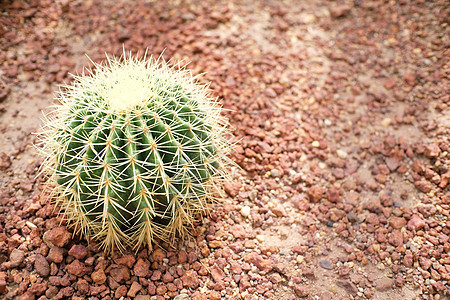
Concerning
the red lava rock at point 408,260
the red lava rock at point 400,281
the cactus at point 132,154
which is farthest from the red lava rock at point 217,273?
the red lava rock at point 408,260

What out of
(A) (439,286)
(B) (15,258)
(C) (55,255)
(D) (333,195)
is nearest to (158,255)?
(C) (55,255)

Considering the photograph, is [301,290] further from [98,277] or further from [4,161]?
[4,161]

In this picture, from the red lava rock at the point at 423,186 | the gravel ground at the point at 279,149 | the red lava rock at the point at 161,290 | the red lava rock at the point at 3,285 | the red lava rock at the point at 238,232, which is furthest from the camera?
the red lava rock at the point at 423,186

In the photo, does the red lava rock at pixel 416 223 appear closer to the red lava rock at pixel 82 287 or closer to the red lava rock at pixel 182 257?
the red lava rock at pixel 182 257

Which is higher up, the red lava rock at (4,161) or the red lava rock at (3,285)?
the red lava rock at (4,161)

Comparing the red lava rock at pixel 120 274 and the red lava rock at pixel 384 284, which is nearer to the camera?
the red lava rock at pixel 120 274

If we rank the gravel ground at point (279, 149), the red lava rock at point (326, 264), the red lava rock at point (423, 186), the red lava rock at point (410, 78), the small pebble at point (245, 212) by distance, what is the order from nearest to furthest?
the gravel ground at point (279, 149)
the red lava rock at point (326, 264)
the small pebble at point (245, 212)
the red lava rock at point (423, 186)
the red lava rock at point (410, 78)

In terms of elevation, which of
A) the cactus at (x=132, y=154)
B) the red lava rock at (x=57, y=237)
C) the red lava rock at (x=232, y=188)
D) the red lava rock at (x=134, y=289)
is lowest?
the red lava rock at (x=134, y=289)
